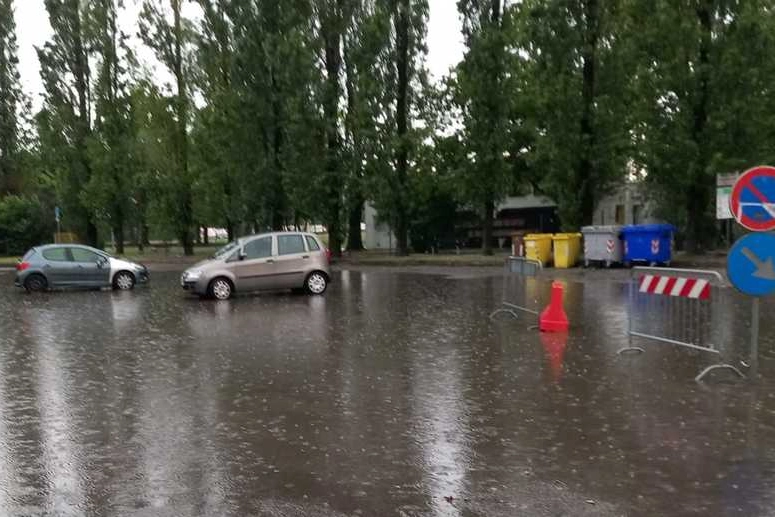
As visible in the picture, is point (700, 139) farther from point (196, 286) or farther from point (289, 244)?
point (196, 286)

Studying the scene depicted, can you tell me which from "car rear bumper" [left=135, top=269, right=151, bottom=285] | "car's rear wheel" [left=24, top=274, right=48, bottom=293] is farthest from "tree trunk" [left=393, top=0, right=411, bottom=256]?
"car's rear wheel" [left=24, top=274, right=48, bottom=293]

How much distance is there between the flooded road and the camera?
4914mm

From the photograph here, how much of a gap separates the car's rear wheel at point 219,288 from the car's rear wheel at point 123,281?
5175 millimetres

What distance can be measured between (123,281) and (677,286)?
702 inches

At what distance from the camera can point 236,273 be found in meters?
18.8

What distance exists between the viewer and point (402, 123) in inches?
1410

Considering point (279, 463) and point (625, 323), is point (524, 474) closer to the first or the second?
point (279, 463)

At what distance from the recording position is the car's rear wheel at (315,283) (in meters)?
19.4

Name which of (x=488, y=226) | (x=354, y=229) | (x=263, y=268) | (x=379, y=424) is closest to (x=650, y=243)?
(x=488, y=226)

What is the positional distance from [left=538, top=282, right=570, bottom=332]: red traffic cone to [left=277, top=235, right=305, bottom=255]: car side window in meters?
8.61

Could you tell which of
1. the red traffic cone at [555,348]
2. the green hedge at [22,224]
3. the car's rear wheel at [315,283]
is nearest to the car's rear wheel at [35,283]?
the car's rear wheel at [315,283]

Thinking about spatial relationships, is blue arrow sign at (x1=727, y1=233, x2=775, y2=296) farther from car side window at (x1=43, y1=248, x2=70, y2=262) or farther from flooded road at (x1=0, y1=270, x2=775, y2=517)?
car side window at (x1=43, y1=248, x2=70, y2=262)

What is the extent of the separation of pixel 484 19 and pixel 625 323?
25048 mm

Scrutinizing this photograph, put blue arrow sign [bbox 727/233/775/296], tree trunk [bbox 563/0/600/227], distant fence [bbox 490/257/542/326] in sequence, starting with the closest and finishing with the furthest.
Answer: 1. blue arrow sign [bbox 727/233/775/296]
2. distant fence [bbox 490/257/542/326]
3. tree trunk [bbox 563/0/600/227]
